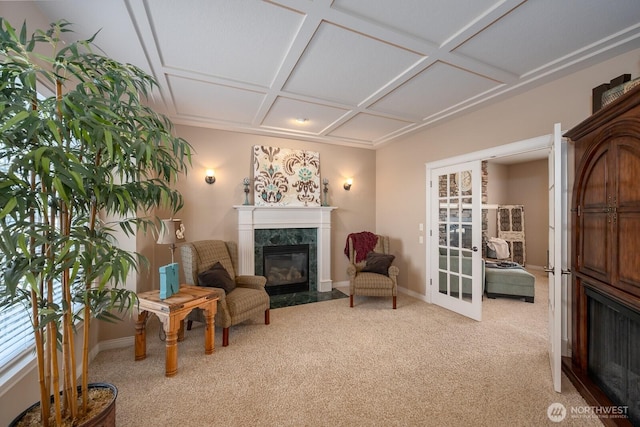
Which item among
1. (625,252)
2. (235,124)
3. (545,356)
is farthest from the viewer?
(235,124)

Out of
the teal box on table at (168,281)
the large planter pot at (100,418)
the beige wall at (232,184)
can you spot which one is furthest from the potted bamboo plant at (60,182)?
the beige wall at (232,184)

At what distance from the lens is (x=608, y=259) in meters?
1.77

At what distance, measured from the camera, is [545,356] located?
2.50 meters

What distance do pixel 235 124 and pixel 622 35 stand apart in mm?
4008

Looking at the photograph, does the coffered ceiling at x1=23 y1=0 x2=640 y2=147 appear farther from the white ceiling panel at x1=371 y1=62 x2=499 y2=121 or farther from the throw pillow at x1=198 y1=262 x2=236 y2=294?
the throw pillow at x1=198 y1=262 x2=236 y2=294

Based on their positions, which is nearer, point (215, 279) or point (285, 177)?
point (215, 279)

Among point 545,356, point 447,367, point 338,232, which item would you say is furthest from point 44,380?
point 338,232

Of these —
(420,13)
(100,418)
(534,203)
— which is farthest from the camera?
(534,203)

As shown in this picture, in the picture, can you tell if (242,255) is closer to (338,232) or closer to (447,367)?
(338,232)

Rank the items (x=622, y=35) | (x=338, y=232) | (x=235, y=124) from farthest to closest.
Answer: (x=338, y=232) < (x=235, y=124) < (x=622, y=35)

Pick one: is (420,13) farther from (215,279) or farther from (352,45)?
(215,279)

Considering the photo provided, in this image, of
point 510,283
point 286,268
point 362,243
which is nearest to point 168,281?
point 286,268

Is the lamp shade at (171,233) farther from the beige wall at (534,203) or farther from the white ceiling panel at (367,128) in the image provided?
the beige wall at (534,203)

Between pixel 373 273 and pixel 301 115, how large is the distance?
2.52m
